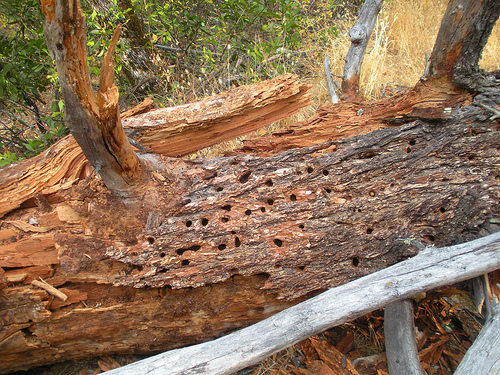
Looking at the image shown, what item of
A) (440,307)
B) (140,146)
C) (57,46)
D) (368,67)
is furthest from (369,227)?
(368,67)

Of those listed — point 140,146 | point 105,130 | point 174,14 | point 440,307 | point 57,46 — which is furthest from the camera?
point 174,14

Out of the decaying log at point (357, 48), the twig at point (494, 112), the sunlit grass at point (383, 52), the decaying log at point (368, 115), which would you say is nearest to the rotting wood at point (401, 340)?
the decaying log at point (368, 115)

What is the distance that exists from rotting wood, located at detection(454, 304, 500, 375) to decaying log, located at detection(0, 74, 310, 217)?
1.81m

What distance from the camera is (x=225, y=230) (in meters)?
1.95

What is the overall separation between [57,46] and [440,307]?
301 centimetres

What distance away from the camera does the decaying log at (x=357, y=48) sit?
330 cm

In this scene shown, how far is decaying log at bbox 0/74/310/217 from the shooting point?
199 centimetres

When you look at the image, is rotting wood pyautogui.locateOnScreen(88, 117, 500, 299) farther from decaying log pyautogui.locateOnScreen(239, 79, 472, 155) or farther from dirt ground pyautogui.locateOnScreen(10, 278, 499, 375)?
dirt ground pyautogui.locateOnScreen(10, 278, 499, 375)

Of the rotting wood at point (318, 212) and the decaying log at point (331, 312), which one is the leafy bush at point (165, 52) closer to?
the rotting wood at point (318, 212)

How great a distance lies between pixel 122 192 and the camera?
1.96 meters

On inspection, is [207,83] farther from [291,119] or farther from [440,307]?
[440,307]

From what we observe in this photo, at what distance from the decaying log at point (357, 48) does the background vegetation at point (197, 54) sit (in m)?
0.39

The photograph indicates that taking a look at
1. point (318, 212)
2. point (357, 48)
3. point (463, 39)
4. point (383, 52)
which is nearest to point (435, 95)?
point (463, 39)

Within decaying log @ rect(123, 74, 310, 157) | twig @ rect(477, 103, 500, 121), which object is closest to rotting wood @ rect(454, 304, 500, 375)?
twig @ rect(477, 103, 500, 121)
